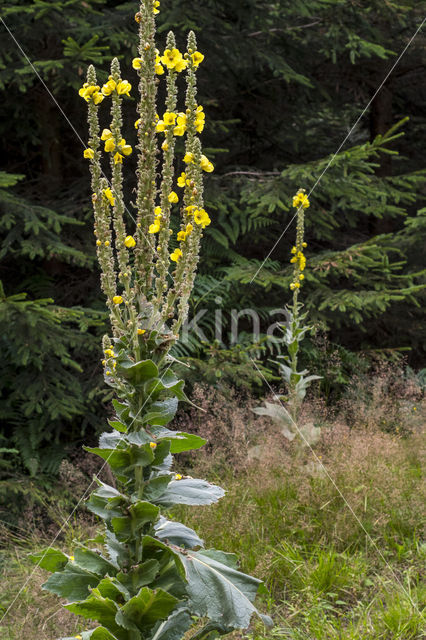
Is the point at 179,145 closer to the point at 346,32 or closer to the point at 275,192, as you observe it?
the point at 275,192

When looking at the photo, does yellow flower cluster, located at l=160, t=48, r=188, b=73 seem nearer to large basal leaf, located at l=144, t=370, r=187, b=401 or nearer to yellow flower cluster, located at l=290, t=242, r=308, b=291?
large basal leaf, located at l=144, t=370, r=187, b=401

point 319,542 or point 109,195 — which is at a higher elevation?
point 109,195

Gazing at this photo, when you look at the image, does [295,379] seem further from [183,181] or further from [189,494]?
[183,181]

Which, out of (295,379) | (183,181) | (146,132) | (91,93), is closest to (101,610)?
(183,181)

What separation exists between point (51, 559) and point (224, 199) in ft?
13.8

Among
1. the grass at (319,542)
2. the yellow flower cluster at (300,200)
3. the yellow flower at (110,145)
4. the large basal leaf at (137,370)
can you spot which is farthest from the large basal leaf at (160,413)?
the yellow flower cluster at (300,200)

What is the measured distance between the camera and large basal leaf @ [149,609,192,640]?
5.72 ft

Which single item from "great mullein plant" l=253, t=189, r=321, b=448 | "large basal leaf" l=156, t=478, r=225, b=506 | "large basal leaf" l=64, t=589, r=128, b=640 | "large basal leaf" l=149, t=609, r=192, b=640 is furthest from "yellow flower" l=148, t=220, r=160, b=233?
"great mullein plant" l=253, t=189, r=321, b=448

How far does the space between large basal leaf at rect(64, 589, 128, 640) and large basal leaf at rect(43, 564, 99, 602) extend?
75 millimetres

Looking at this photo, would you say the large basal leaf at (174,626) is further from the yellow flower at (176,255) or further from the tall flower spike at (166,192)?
the yellow flower at (176,255)

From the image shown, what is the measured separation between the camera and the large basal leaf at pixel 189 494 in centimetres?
173

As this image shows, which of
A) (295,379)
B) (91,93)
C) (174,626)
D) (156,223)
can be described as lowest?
(295,379)

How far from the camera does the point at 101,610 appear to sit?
5.39 feet

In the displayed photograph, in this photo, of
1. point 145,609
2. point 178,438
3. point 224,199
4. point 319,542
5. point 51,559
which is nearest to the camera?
point 145,609
